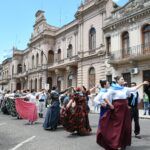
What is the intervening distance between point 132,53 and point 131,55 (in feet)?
1.17

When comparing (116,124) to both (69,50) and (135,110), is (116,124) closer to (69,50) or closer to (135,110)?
(135,110)

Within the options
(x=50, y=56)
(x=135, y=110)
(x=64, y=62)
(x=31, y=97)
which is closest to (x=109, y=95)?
(x=135, y=110)

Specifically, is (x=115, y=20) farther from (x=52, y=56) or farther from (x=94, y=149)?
(x=94, y=149)

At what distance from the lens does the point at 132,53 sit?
26688 mm

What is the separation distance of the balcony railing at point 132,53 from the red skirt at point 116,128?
17.9 metres

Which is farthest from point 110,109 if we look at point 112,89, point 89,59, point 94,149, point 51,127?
point 89,59

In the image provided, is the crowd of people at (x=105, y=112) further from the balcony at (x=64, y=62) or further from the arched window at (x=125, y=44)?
the balcony at (x=64, y=62)

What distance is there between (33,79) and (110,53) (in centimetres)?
2253

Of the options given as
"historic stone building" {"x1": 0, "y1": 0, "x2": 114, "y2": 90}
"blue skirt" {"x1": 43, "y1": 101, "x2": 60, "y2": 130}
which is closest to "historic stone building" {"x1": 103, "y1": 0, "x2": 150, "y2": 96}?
"historic stone building" {"x1": 0, "y1": 0, "x2": 114, "y2": 90}

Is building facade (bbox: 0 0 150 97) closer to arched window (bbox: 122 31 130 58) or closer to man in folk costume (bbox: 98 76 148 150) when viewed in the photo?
arched window (bbox: 122 31 130 58)

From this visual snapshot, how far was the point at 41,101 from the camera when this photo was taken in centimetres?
1772

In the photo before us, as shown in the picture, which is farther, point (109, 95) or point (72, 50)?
point (72, 50)

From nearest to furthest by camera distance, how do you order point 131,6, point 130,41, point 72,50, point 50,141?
point 50,141 < point 131,6 < point 130,41 < point 72,50

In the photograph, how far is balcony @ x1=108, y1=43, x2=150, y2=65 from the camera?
2544 cm
